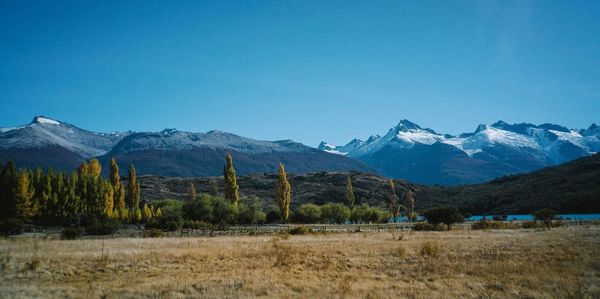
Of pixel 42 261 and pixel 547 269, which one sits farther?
pixel 42 261

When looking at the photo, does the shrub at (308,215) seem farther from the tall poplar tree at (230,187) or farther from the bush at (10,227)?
the bush at (10,227)

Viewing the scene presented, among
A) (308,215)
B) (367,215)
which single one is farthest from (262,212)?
(367,215)

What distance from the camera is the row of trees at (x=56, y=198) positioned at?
72438mm

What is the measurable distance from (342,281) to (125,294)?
9.61 metres

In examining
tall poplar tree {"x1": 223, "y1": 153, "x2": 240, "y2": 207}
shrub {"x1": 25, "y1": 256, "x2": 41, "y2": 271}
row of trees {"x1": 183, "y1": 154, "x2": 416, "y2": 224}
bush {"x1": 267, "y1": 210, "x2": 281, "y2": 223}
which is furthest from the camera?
bush {"x1": 267, "y1": 210, "x2": 281, "y2": 223}

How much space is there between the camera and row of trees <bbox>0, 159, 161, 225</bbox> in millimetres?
72438

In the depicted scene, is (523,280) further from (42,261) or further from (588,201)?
(588,201)

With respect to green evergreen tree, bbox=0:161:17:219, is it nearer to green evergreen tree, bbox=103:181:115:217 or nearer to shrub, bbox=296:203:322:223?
green evergreen tree, bbox=103:181:115:217

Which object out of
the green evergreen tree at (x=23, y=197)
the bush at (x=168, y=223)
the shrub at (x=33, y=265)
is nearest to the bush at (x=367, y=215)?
the bush at (x=168, y=223)

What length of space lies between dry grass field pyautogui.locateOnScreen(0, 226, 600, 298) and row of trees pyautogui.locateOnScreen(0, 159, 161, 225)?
1752 inches

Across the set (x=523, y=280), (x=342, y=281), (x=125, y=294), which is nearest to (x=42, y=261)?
(x=125, y=294)

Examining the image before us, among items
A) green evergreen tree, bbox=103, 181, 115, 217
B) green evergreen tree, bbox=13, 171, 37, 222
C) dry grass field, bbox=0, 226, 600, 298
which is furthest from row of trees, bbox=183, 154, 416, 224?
dry grass field, bbox=0, 226, 600, 298

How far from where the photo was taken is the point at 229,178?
321 ft

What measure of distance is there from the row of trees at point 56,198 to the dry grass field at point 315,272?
4449cm
